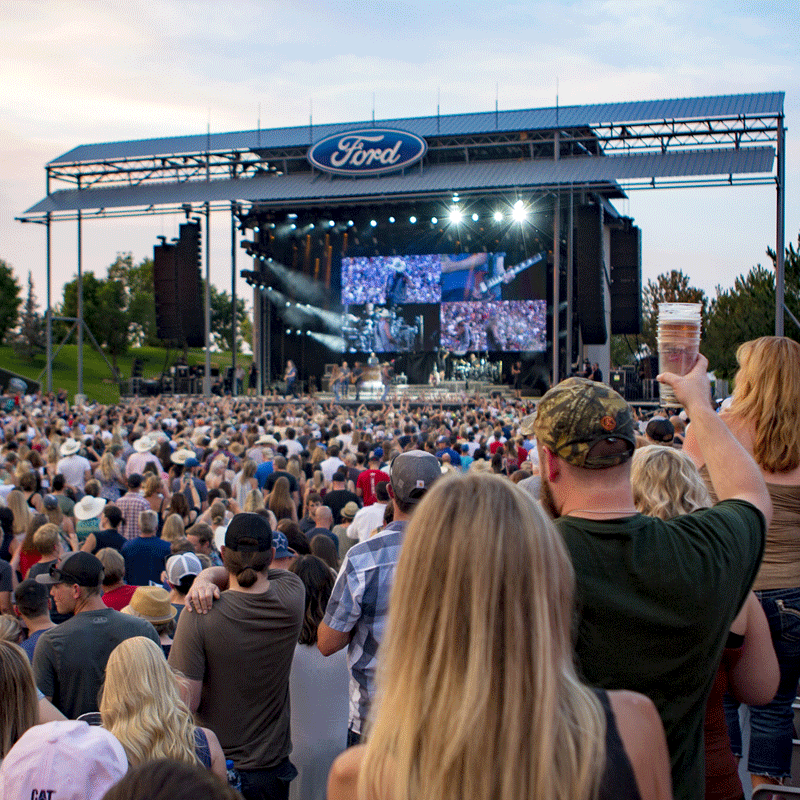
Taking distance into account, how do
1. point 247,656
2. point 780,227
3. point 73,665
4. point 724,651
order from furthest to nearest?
point 780,227 < point 73,665 < point 247,656 < point 724,651

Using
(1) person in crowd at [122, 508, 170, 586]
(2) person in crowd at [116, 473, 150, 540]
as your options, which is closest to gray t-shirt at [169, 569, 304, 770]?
(1) person in crowd at [122, 508, 170, 586]

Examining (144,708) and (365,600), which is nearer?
(144,708)

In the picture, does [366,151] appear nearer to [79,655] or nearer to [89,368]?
[79,655]

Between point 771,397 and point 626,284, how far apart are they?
21.8 metres

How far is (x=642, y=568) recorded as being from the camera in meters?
1.71

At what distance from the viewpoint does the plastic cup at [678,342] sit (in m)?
2.14

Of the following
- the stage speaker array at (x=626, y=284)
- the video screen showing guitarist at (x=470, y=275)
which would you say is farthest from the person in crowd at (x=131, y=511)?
the video screen showing guitarist at (x=470, y=275)

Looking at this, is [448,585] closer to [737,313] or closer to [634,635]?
[634,635]

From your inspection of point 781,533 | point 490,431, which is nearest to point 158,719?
point 781,533

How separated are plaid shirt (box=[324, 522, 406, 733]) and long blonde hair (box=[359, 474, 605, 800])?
1707 millimetres

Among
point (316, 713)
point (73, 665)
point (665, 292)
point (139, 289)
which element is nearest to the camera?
point (73, 665)

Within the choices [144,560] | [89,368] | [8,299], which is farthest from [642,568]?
[8,299]

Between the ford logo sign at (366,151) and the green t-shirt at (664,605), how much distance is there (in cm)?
2570

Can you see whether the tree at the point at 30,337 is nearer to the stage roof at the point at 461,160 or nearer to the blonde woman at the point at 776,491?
the stage roof at the point at 461,160
